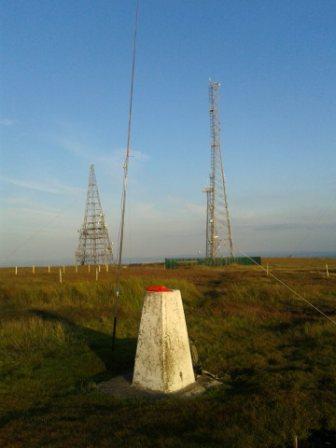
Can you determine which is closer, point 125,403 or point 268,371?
point 125,403

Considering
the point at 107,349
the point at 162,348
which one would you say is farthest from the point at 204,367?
the point at 107,349

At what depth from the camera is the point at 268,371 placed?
24.9 feet

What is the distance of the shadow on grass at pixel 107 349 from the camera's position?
8.26 m

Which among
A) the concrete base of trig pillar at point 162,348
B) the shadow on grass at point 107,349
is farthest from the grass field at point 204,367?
the concrete base of trig pillar at point 162,348

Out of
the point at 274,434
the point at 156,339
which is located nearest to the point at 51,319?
the point at 156,339

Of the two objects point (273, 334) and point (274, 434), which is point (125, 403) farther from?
point (273, 334)

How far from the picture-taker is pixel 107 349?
970 centimetres

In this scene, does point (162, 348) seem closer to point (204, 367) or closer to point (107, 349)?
point (204, 367)

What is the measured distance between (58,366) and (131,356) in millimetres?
1368

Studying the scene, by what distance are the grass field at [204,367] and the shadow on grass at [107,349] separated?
1.0 inches

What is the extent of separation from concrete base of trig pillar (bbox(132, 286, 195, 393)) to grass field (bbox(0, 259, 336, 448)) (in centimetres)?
50

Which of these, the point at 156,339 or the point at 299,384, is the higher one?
the point at 156,339

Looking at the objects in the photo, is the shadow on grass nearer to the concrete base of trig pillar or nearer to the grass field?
the grass field

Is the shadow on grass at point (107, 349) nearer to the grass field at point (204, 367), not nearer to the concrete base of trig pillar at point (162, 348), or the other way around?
the grass field at point (204, 367)
